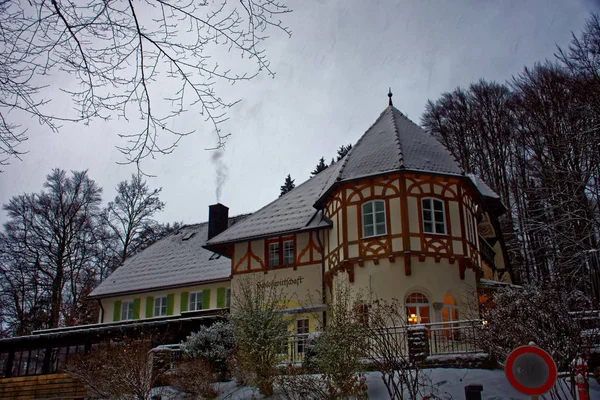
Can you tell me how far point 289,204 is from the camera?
1038 inches

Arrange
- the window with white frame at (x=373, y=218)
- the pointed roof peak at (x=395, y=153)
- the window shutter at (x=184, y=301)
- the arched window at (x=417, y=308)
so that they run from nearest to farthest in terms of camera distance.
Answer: the arched window at (x=417, y=308) → the window with white frame at (x=373, y=218) → the pointed roof peak at (x=395, y=153) → the window shutter at (x=184, y=301)

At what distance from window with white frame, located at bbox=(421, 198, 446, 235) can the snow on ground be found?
582cm

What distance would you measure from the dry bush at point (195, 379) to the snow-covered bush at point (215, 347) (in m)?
0.47

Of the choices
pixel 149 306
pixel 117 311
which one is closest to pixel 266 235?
pixel 149 306

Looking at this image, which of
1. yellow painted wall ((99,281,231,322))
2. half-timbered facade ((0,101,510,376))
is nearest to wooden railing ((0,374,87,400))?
half-timbered facade ((0,101,510,376))

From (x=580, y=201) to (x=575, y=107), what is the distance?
2.97 meters

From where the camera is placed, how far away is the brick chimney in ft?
105

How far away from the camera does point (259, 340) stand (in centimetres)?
1631

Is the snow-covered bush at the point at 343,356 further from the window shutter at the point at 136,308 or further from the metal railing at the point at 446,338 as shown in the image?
the window shutter at the point at 136,308

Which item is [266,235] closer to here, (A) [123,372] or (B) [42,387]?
(A) [123,372]

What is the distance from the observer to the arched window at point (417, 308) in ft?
63.6

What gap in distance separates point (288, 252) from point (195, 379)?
8520mm

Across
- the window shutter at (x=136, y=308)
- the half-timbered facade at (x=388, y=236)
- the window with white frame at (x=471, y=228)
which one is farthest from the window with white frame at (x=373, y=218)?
the window shutter at (x=136, y=308)

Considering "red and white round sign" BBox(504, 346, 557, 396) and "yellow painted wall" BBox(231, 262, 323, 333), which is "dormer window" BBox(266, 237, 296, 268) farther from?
"red and white round sign" BBox(504, 346, 557, 396)
